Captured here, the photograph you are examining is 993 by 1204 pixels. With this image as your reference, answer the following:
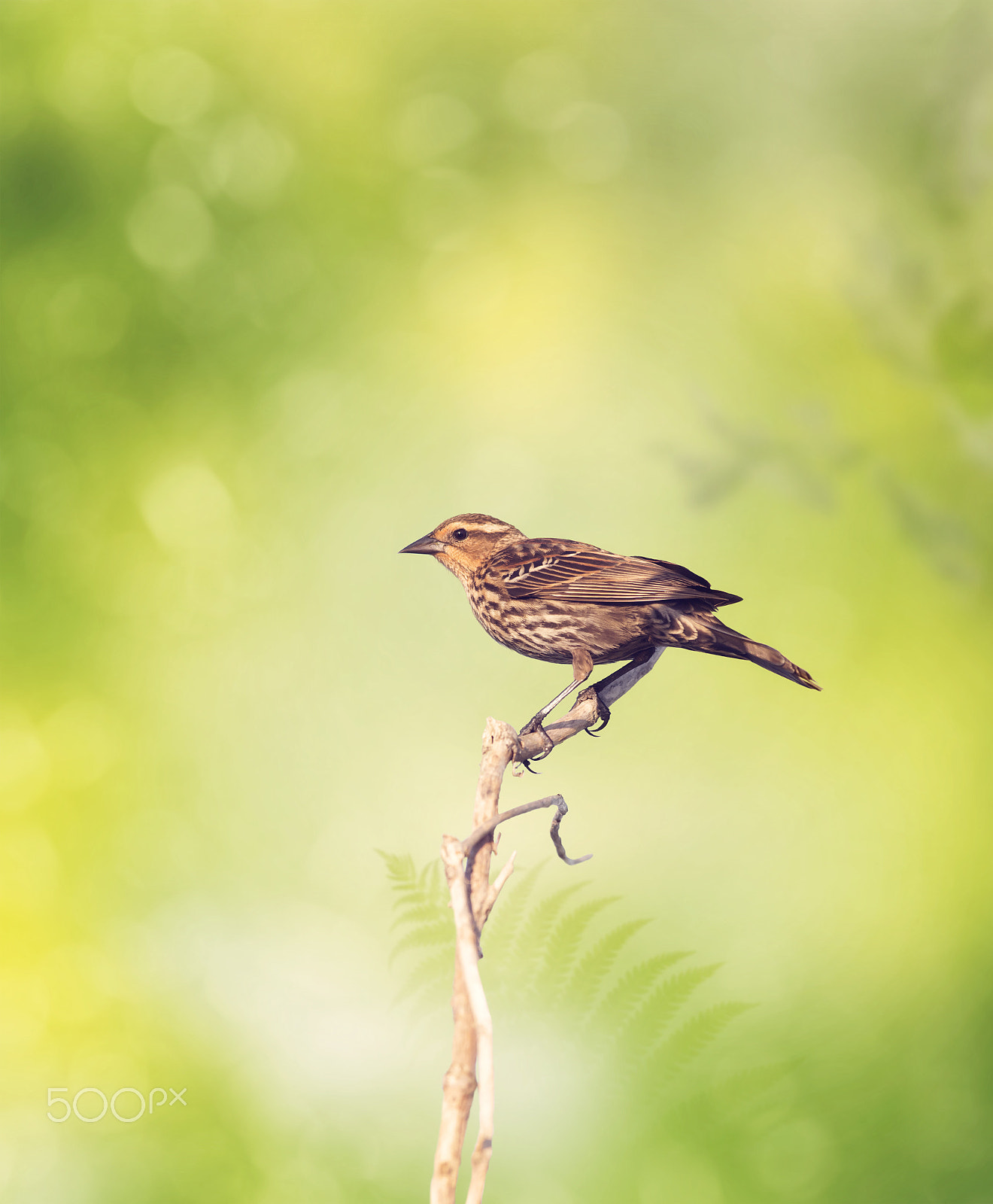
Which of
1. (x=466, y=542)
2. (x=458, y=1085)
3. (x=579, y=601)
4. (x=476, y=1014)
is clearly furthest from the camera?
(x=466, y=542)

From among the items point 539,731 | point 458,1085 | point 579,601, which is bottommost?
point 458,1085

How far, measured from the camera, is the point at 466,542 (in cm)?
294

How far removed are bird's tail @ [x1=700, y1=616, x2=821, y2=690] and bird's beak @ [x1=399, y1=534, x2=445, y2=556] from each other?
0.81 metres

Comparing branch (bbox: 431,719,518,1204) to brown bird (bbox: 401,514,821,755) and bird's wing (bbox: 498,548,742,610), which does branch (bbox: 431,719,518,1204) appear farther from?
bird's wing (bbox: 498,548,742,610)

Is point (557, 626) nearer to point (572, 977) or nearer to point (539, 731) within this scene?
point (539, 731)

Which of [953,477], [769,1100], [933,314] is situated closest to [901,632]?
[953,477]

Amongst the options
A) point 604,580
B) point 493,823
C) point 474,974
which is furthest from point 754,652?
point 474,974

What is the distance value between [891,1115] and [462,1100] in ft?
6.90

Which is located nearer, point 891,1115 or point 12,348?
point 891,1115

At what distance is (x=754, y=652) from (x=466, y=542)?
89 cm

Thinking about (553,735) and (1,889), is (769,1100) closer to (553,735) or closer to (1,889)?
(553,735)

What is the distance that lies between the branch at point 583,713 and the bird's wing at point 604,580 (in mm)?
289

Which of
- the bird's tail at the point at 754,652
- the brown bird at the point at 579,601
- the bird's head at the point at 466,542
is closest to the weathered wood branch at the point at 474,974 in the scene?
the brown bird at the point at 579,601

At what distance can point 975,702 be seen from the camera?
11.6 ft
